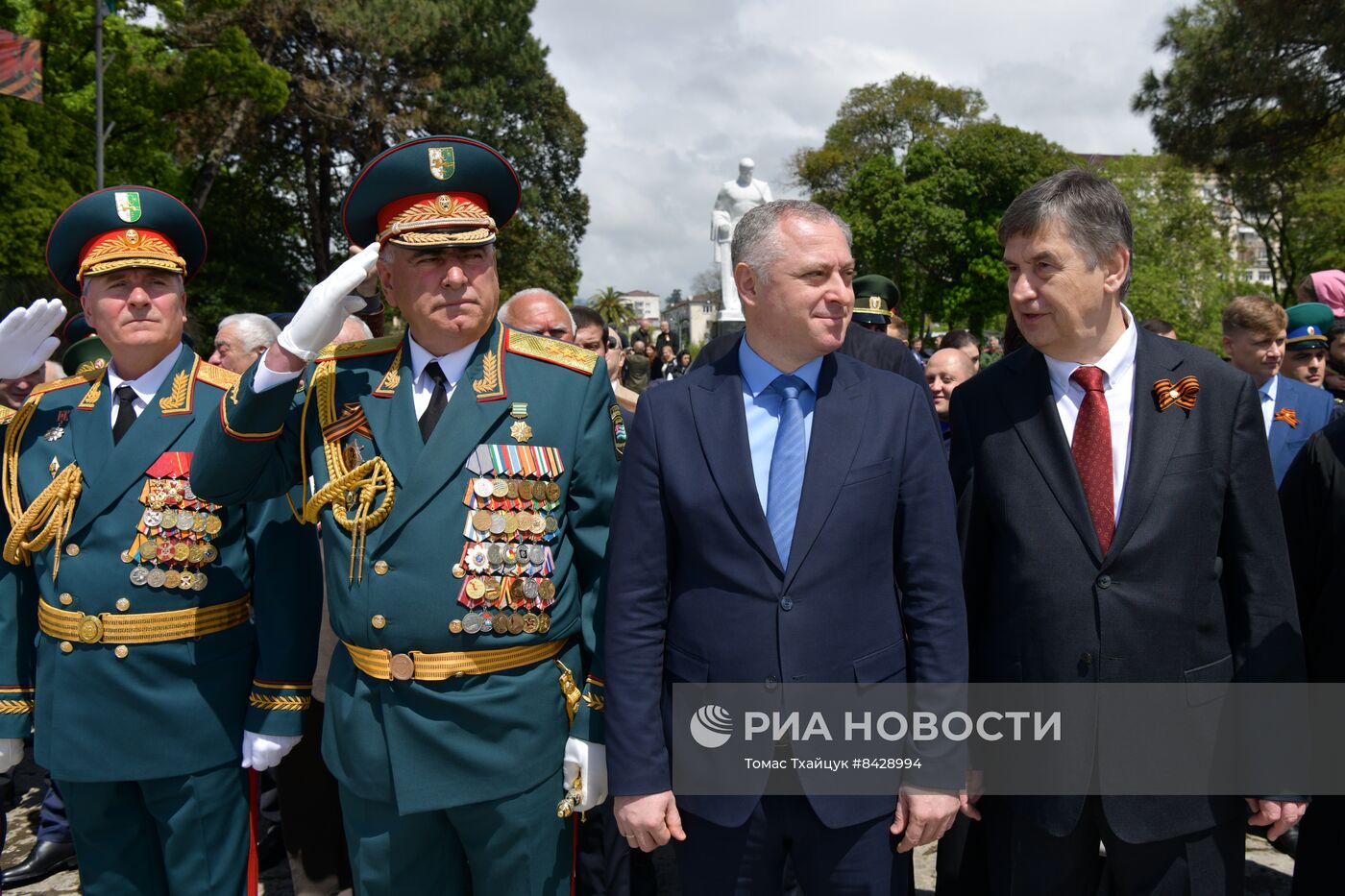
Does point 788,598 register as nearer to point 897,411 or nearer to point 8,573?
point 897,411

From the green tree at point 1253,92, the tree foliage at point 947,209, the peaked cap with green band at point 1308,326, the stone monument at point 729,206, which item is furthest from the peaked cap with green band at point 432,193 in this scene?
the tree foliage at point 947,209

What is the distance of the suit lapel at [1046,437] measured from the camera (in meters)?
2.43

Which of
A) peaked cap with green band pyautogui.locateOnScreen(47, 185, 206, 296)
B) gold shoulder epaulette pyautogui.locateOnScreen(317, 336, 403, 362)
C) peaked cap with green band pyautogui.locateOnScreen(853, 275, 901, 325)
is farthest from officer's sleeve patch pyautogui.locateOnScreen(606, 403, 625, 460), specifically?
peaked cap with green band pyautogui.locateOnScreen(853, 275, 901, 325)

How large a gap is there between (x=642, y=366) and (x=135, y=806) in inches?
395

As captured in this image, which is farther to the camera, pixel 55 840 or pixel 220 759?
pixel 55 840

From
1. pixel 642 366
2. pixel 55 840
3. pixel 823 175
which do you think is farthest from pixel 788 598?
pixel 823 175

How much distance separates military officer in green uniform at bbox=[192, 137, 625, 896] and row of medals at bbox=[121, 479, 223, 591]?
1.09 ft

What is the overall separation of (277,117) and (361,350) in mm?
26752

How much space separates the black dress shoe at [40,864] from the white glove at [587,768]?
2.99 m

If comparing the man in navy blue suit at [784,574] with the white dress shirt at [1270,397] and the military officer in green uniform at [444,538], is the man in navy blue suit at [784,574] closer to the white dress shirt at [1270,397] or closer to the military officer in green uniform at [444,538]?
the military officer in green uniform at [444,538]

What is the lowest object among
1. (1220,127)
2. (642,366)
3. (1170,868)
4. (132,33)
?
(1170,868)

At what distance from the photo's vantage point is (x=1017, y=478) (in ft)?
8.27

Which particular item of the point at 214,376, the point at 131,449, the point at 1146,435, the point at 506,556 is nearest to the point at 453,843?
the point at 506,556

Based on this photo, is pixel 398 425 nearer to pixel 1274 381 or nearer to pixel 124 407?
pixel 124 407
